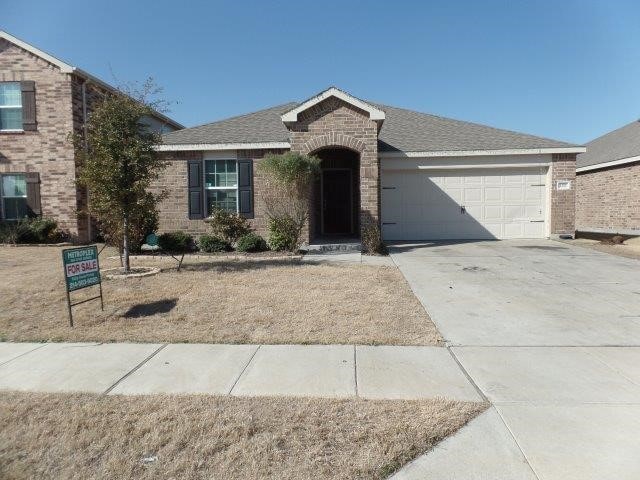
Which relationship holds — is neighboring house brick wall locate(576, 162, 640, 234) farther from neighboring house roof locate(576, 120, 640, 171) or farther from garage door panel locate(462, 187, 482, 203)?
garage door panel locate(462, 187, 482, 203)

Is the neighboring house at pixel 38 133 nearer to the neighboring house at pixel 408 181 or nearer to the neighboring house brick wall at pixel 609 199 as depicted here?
the neighboring house at pixel 408 181

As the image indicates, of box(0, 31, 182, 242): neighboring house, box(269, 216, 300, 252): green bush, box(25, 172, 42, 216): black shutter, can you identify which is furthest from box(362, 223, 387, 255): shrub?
box(25, 172, 42, 216): black shutter

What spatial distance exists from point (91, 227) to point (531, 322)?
14.7 metres

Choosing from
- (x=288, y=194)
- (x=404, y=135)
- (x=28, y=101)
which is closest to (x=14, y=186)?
(x=28, y=101)

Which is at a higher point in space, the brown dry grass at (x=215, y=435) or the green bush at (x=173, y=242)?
the green bush at (x=173, y=242)

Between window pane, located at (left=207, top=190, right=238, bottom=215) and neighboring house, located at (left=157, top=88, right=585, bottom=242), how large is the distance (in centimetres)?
3

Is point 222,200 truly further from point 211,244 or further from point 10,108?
point 10,108

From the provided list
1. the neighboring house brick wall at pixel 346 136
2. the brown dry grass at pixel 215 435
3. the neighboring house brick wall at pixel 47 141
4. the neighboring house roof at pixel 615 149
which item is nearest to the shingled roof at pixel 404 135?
the neighboring house brick wall at pixel 346 136

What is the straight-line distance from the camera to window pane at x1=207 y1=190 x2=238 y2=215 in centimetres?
1341

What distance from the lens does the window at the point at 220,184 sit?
527 inches

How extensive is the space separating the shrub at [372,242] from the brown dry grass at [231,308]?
2.31m

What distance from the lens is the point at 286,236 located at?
468 inches

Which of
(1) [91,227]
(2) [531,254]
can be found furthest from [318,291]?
(1) [91,227]

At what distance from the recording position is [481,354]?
4641mm
